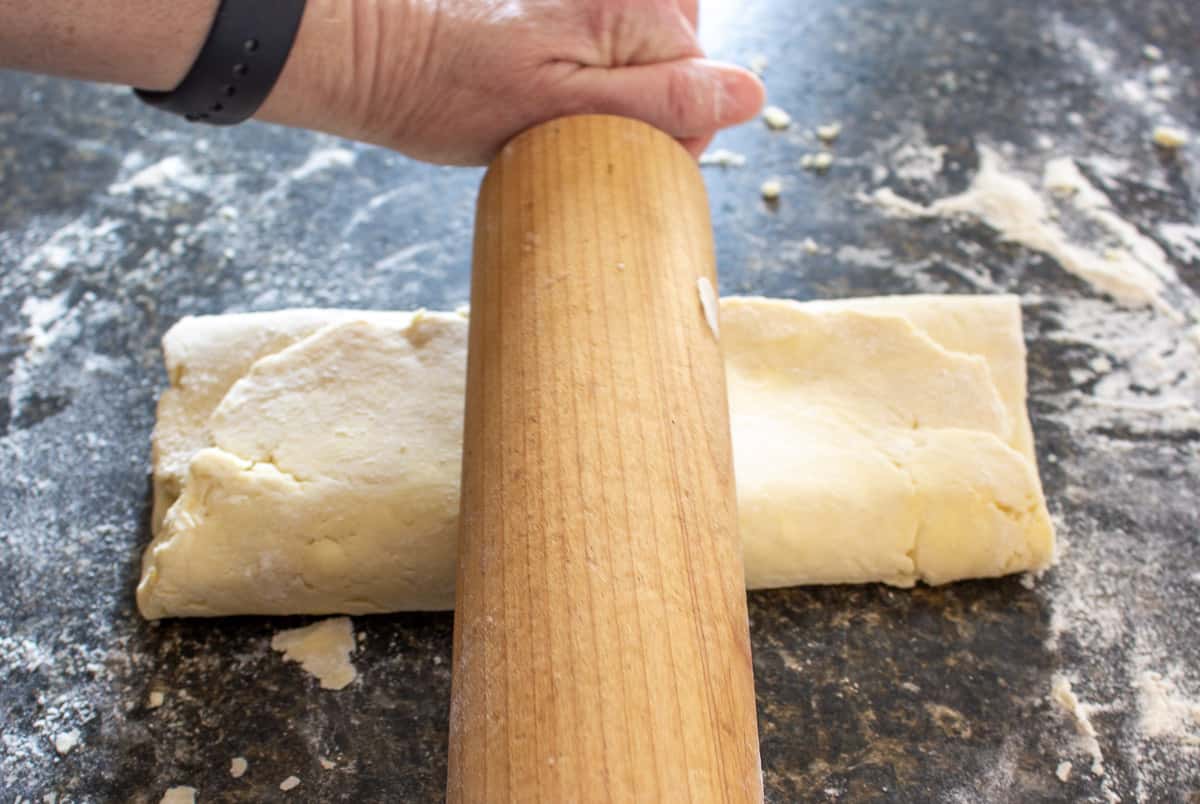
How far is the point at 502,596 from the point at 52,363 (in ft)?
4.69

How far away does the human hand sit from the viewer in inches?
68.4

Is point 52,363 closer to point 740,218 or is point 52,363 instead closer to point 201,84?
point 201,84

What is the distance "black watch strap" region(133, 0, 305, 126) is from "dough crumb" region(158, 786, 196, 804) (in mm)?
1084

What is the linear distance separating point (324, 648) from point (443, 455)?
1.25 ft

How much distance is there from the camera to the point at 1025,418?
1980 mm

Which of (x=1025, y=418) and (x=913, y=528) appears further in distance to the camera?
(x=1025, y=418)

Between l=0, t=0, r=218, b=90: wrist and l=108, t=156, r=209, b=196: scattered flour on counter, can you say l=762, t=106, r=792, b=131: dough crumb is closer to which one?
l=108, t=156, r=209, b=196: scattered flour on counter

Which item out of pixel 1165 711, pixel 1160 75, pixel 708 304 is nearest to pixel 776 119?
pixel 1160 75

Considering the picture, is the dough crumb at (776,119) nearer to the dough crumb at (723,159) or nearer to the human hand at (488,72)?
the dough crumb at (723,159)

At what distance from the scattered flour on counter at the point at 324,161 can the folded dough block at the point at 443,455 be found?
701mm

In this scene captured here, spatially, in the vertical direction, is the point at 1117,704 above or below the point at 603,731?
below

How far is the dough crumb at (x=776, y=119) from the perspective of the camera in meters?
2.74

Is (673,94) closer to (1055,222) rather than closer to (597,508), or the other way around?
(597,508)

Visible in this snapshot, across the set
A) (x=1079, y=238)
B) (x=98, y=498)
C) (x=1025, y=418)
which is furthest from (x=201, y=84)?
(x=1079, y=238)
